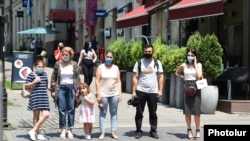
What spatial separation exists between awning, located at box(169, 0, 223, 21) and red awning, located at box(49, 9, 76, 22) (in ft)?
80.9

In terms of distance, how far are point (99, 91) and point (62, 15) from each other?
103 ft

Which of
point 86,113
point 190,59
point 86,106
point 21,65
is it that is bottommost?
point 86,113

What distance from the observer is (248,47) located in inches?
723

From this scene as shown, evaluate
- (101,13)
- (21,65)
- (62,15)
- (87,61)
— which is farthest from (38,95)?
(62,15)

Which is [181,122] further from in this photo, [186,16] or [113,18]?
[113,18]

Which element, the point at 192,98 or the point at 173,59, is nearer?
the point at 192,98

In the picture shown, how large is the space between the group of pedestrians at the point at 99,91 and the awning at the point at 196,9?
161 inches

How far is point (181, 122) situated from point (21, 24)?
55.6 metres

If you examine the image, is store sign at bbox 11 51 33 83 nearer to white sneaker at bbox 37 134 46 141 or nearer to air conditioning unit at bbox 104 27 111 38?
white sneaker at bbox 37 134 46 141

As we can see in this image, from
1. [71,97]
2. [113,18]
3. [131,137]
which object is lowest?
[131,137]

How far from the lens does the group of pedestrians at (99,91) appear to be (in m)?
10.1

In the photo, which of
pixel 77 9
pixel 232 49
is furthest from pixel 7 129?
pixel 77 9

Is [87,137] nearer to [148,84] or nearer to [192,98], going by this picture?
[148,84]

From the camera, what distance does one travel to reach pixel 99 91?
10.1 meters
